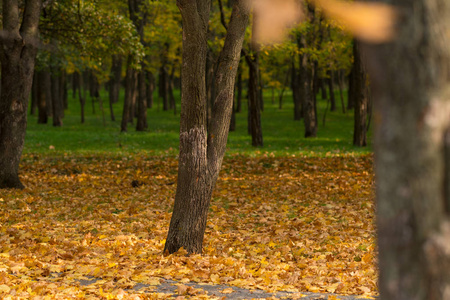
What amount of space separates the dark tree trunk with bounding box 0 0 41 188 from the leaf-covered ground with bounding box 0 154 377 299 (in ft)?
2.53

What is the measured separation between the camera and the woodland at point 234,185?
2.03 metres

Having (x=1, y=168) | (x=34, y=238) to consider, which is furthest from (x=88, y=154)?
(x=34, y=238)

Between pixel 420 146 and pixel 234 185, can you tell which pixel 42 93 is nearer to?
pixel 234 185

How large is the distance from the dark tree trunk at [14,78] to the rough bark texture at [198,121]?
6.33 m

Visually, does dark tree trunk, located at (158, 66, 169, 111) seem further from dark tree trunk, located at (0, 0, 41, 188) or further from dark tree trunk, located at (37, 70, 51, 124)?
dark tree trunk, located at (0, 0, 41, 188)

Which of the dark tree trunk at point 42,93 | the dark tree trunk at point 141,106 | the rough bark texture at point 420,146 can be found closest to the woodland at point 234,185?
the rough bark texture at point 420,146

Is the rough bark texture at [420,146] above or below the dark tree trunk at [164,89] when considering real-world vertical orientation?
below

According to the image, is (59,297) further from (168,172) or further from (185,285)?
(168,172)

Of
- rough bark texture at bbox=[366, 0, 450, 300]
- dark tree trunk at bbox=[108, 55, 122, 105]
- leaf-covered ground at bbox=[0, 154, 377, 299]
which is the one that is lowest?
leaf-covered ground at bbox=[0, 154, 377, 299]

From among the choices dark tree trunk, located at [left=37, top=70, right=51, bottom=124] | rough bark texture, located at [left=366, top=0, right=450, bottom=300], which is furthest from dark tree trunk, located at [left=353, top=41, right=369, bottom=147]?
dark tree trunk, located at [left=37, top=70, right=51, bottom=124]

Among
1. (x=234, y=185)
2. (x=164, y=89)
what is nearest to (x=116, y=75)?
(x=164, y=89)

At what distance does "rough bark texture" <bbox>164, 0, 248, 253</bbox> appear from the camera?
6.25 metres

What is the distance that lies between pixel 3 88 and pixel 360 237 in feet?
26.7

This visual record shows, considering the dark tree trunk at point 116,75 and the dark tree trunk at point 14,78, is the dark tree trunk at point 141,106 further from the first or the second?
the dark tree trunk at point 14,78
